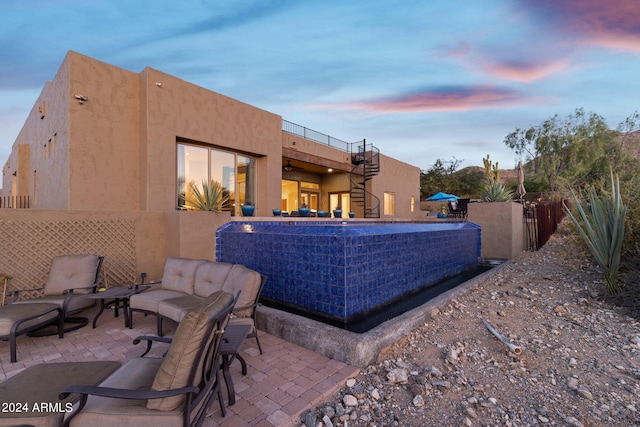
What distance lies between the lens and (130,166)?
287 inches

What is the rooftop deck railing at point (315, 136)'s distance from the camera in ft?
41.6

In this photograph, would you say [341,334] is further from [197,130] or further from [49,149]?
[49,149]

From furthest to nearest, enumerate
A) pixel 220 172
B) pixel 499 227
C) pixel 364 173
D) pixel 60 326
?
pixel 364 173 → pixel 220 172 → pixel 499 227 → pixel 60 326

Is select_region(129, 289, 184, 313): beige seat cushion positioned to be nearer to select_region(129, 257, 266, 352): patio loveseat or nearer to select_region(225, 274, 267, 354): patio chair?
select_region(129, 257, 266, 352): patio loveseat

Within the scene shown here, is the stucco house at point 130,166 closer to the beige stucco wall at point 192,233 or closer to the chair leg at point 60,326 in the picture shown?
the beige stucco wall at point 192,233

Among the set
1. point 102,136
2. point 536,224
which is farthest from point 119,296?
point 536,224

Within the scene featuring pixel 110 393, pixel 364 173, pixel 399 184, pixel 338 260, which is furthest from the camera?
pixel 399 184

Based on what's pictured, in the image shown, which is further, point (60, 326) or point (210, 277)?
point (210, 277)

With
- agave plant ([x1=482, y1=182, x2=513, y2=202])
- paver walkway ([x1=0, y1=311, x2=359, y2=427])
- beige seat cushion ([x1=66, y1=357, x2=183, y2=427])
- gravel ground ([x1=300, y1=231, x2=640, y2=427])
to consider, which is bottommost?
paver walkway ([x1=0, y1=311, x2=359, y2=427])

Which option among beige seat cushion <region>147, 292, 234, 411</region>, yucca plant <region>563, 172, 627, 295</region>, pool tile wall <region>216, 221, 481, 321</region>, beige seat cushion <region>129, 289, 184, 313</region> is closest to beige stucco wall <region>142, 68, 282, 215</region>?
pool tile wall <region>216, 221, 481, 321</region>

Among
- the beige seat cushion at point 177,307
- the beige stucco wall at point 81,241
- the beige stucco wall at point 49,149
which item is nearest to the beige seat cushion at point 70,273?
the beige stucco wall at point 81,241

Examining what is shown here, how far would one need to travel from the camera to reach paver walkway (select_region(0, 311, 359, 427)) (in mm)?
2119

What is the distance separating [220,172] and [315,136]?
20.0 feet

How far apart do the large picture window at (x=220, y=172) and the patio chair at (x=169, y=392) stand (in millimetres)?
7042
